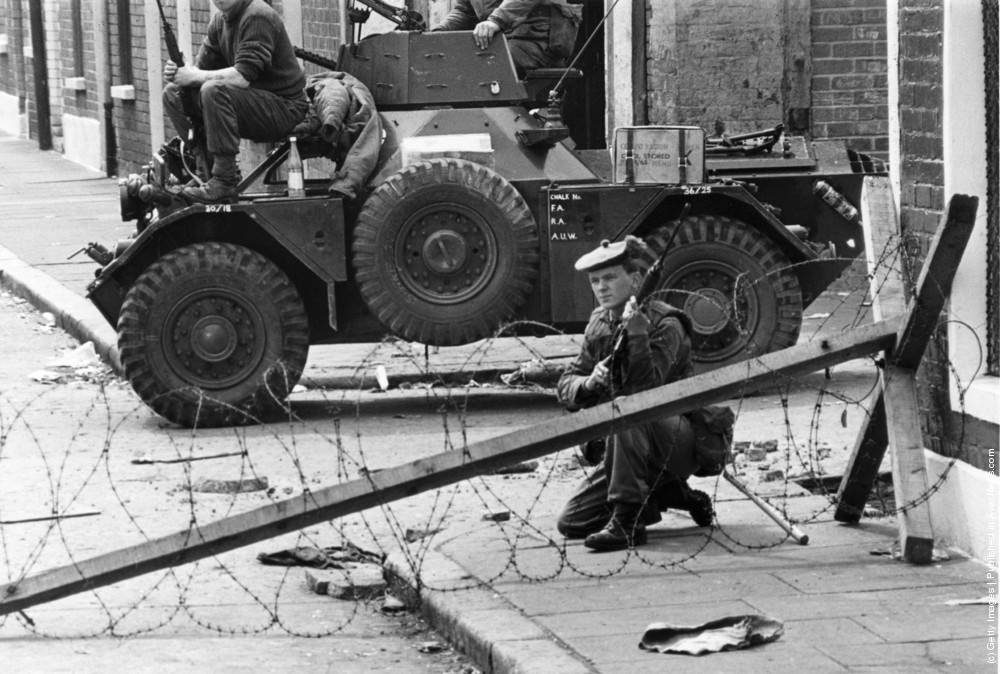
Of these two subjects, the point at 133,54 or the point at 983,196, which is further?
the point at 133,54

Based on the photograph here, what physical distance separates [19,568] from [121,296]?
140 inches

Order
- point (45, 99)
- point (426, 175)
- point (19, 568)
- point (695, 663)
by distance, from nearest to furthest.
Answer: point (695, 663), point (19, 568), point (426, 175), point (45, 99)

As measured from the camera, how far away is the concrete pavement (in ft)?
20.2

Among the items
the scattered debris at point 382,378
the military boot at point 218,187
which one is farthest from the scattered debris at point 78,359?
the military boot at point 218,187

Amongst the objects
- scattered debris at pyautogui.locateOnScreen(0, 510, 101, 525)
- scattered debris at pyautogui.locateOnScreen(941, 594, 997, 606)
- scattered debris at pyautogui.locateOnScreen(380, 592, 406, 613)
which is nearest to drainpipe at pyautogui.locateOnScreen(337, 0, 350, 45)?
scattered debris at pyautogui.locateOnScreen(0, 510, 101, 525)

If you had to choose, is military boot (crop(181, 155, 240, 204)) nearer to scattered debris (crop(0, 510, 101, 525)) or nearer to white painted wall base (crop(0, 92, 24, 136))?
scattered debris (crop(0, 510, 101, 525))

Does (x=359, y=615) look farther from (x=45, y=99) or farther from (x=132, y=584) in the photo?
(x=45, y=99)

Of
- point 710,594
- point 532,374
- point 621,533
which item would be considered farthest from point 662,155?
point 710,594

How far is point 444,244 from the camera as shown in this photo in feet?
36.8

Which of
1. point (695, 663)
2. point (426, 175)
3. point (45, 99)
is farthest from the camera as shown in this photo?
point (45, 99)

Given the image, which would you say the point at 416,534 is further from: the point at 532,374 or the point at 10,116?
the point at 10,116

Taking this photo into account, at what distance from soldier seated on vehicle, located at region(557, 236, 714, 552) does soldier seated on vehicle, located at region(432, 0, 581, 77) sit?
450 cm

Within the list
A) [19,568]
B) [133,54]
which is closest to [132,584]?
[19,568]

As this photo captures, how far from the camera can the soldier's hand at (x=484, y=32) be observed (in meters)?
11.9
